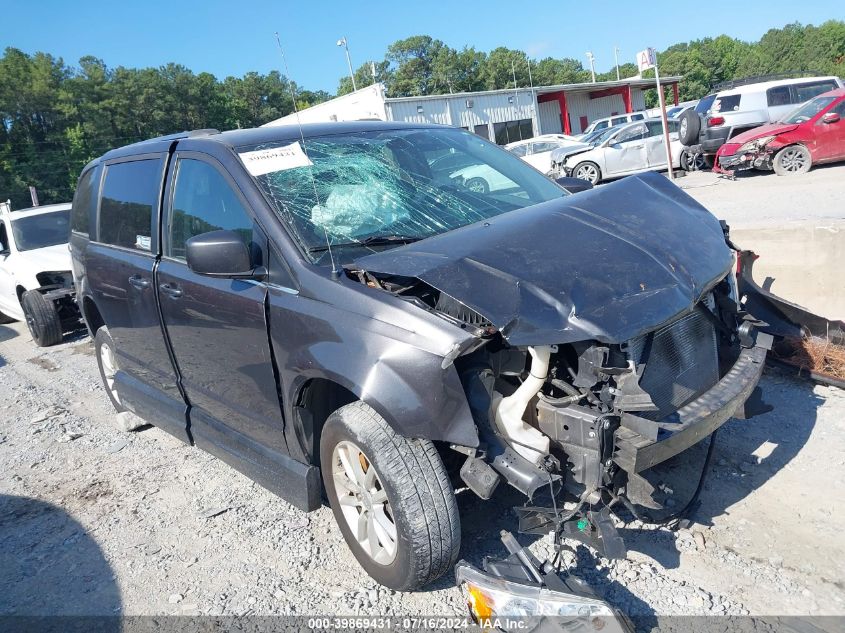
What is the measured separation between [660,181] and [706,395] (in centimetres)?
131

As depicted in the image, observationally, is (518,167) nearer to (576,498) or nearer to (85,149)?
(576,498)

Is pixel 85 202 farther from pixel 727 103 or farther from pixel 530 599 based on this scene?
pixel 727 103

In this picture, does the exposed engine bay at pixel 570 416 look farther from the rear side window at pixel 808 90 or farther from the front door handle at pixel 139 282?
the rear side window at pixel 808 90

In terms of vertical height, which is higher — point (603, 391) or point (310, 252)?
point (310, 252)

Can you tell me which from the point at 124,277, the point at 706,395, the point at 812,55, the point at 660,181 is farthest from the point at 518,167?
the point at 812,55

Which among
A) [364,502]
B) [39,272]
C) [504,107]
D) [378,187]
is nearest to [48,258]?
[39,272]

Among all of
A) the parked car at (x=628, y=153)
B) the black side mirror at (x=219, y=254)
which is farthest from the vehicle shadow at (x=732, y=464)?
the parked car at (x=628, y=153)

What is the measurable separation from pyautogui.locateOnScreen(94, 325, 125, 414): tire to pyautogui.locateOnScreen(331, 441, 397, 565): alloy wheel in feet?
9.17

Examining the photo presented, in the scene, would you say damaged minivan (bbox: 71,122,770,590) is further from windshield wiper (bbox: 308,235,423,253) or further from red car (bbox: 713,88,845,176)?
red car (bbox: 713,88,845,176)

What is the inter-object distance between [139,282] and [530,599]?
294cm

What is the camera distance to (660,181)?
3549 millimetres


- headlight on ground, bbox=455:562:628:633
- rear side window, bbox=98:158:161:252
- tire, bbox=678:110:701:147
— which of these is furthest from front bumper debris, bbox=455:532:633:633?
tire, bbox=678:110:701:147

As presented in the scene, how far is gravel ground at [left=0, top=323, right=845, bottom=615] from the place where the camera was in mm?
2721

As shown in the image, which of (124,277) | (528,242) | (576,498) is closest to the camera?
(576,498)
